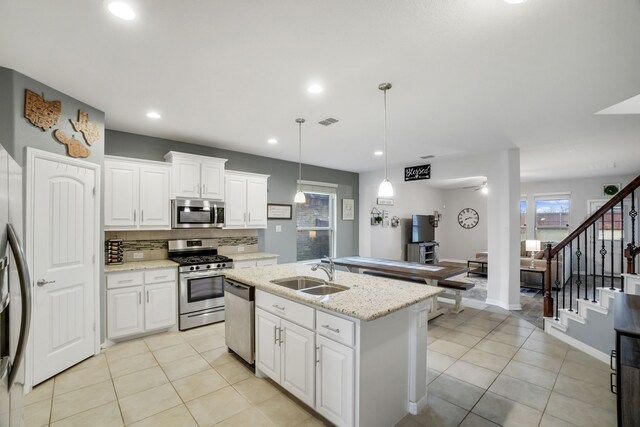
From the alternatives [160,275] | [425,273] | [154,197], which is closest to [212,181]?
[154,197]

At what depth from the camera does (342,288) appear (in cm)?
253

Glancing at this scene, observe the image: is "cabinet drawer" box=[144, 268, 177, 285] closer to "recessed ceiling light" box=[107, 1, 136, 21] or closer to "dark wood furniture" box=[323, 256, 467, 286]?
"dark wood furniture" box=[323, 256, 467, 286]

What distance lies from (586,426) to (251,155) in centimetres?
510

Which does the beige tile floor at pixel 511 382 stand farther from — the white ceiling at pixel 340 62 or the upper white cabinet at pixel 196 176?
the upper white cabinet at pixel 196 176

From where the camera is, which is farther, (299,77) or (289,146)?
(289,146)

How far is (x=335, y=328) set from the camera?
193 centimetres

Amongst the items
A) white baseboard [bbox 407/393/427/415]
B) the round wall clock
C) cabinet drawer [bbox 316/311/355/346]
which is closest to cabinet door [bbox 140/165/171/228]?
cabinet drawer [bbox 316/311/355/346]

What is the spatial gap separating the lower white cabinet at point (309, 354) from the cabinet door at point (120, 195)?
85.1 inches

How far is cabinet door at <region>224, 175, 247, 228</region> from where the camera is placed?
4.54m

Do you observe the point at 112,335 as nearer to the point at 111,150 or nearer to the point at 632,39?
the point at 111,150

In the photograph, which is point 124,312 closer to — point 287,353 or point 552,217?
point 287,353

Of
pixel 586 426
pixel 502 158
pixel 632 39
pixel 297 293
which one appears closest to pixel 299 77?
pixel 297 293

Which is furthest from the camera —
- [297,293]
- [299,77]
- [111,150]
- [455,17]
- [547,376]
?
[111,150]

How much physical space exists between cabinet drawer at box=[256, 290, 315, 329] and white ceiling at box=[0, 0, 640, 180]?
1832mm
